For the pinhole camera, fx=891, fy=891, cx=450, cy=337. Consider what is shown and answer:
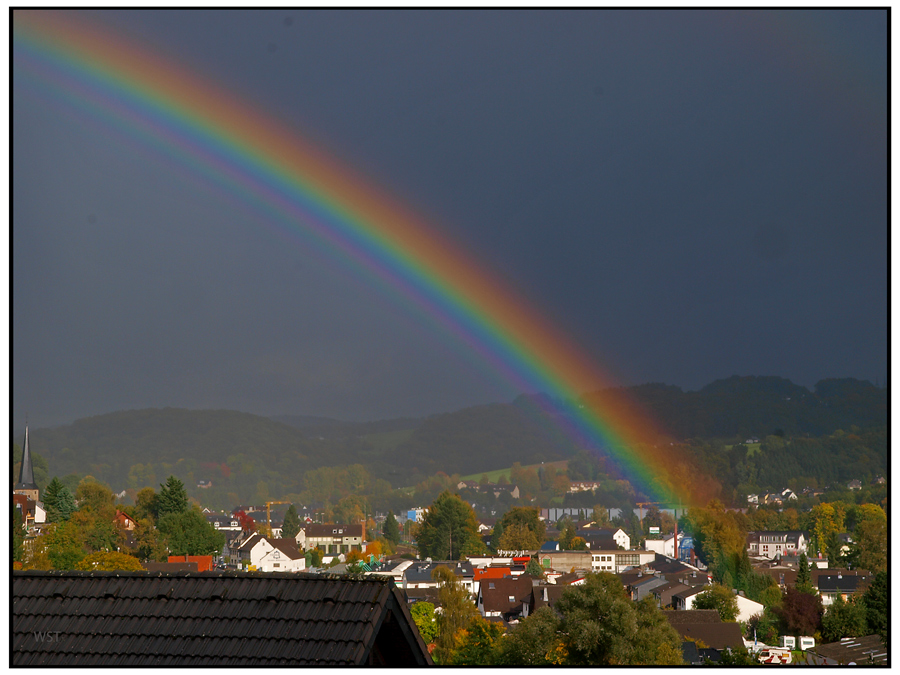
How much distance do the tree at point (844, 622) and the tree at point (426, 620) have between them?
Result: 12299 millimetres

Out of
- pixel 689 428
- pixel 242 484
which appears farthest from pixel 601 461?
pixel 242 484

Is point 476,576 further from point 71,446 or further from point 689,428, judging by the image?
point 71,446

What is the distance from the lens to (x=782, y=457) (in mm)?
92750

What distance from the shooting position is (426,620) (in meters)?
26.2

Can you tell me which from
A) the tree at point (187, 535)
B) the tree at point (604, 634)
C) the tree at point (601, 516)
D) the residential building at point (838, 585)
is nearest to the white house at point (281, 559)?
the tree at point (187, 535)

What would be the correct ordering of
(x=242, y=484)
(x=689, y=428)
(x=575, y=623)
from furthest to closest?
1. (x=242, y=484)
2. (x=689, y=428)
3. (x=575, y=623)

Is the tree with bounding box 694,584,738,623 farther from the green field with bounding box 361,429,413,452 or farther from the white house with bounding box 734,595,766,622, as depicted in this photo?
the green field with bounding box 361,429,413,452

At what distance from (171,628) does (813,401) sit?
114 meters

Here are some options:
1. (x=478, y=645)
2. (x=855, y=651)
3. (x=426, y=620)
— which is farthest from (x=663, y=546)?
(x=478, y=645)

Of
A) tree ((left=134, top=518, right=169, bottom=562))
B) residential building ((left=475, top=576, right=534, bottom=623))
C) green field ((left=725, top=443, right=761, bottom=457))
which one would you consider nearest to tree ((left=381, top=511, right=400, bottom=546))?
tree ((left=134, top=518, right=169, bottom=562))

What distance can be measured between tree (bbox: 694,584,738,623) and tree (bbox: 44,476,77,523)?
28014 mm

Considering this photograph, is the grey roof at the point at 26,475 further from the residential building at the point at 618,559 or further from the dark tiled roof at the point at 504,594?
the dark tiled roof at the point at 504,594

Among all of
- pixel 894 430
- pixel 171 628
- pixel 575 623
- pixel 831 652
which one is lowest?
pixel 831 652

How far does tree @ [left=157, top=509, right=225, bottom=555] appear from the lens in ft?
131
